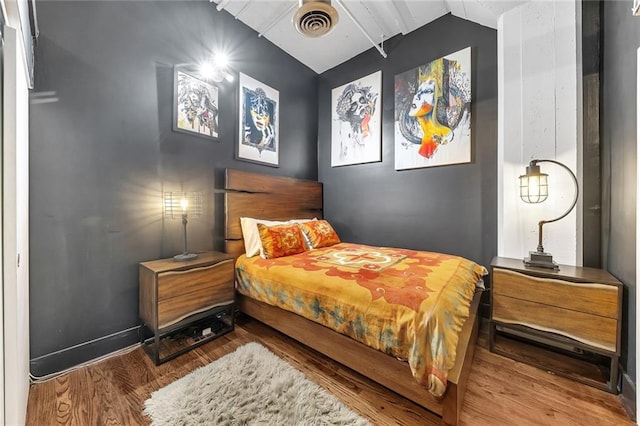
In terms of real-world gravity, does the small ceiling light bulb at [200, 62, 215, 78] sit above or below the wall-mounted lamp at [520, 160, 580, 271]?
above

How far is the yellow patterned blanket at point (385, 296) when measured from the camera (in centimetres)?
117

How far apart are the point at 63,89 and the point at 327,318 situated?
7.65 ft

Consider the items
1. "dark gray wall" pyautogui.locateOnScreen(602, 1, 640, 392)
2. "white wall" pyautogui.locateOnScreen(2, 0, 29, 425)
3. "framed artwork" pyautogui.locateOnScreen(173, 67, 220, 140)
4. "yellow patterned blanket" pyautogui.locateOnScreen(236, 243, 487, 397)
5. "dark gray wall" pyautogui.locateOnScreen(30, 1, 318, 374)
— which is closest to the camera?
"white wall" pyautogui.locateOnScreen(2, 0, 29, 425)

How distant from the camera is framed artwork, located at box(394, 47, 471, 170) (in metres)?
2.53

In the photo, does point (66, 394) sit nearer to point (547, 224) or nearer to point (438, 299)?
point (438, 299)

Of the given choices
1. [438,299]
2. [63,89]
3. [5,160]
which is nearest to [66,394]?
[5,160]

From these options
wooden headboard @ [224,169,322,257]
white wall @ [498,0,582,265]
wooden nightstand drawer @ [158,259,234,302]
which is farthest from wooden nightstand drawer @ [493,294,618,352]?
wooden headboard @ [224,169,322,257]

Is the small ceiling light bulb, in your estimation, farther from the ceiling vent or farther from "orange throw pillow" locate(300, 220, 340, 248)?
"orange throw pillow" locate(300, 220, 340, 248)

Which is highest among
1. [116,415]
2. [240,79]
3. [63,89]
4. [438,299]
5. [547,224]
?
[240,79]

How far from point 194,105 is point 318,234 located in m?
1.83

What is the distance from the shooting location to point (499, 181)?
2.27 metres

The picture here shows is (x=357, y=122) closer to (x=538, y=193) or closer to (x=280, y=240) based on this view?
(x=280, y=240)

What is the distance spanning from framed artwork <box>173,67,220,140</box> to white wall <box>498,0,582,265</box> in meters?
2.80

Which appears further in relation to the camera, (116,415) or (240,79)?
(240,79)
